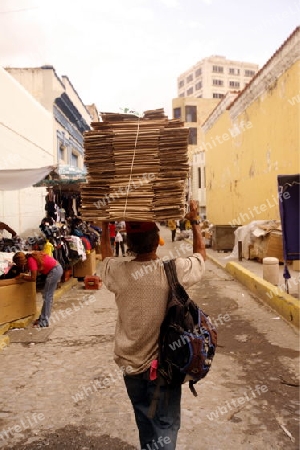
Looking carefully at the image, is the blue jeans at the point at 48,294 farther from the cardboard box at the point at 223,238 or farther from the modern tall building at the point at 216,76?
the modern tall building at the point at 216,76

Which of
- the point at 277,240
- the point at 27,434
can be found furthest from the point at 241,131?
the point at 27,434

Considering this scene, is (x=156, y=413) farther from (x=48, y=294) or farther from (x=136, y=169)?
(x=48, y=294)

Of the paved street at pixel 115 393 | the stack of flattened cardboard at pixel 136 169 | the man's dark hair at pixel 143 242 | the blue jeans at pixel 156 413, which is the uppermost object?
the stack of flattened cardboard at pixel 136 169

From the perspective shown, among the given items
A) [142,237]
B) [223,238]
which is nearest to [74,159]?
[223,238]

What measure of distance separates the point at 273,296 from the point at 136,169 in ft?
21.8

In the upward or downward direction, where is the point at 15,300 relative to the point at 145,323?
downward

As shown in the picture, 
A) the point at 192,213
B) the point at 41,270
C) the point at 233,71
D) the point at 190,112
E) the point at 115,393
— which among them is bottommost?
the point at 115,393

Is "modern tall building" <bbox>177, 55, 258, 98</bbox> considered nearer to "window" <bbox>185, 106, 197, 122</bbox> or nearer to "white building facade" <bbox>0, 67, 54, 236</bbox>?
"window" <bbox>185, 106, 197, 122</bbox>

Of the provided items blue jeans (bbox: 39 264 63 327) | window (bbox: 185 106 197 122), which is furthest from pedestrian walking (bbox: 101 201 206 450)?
window (bbox: 185 106 197 122)

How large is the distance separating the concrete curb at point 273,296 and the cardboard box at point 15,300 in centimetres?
469

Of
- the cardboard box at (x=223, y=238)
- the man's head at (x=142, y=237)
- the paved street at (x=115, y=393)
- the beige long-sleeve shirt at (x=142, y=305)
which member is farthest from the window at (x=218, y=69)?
the beige long-sleeve shirt at (x=142, y=305)

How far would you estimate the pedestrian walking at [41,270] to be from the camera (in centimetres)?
721

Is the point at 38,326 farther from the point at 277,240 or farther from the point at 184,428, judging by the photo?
the point at 277,240

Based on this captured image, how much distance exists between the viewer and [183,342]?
2305 millimetres
